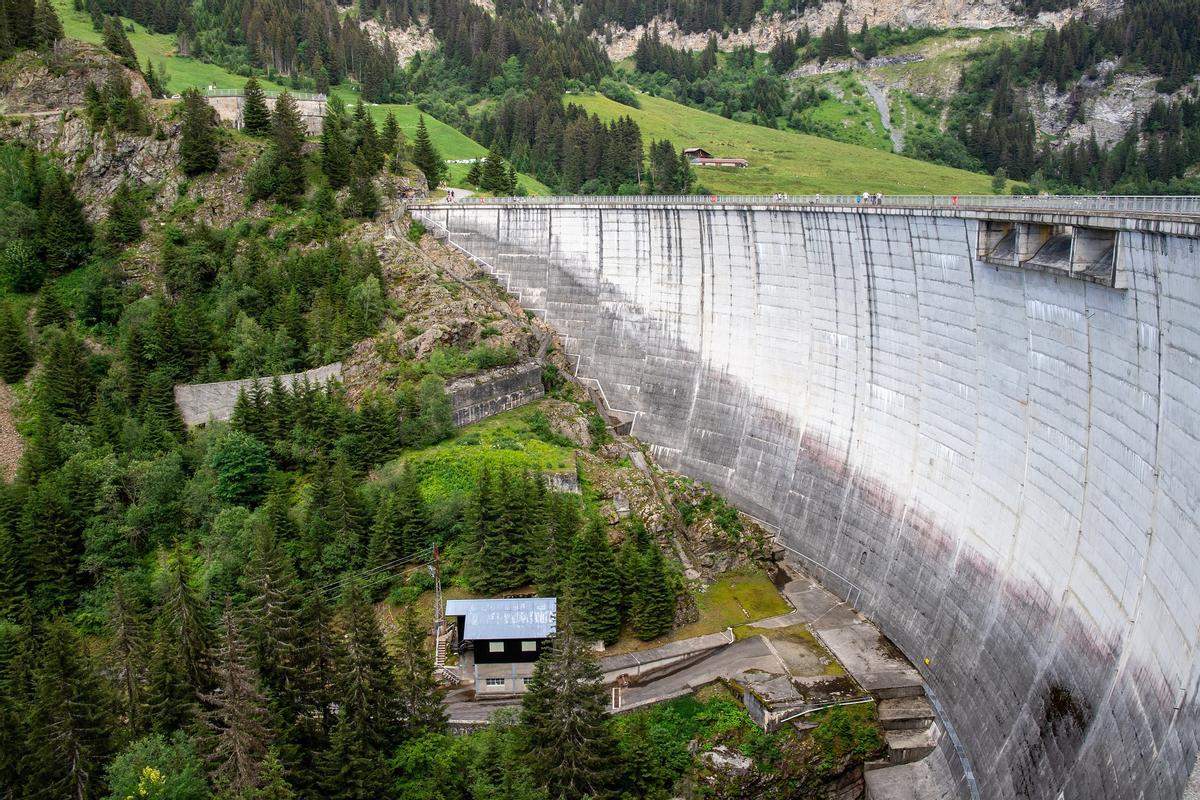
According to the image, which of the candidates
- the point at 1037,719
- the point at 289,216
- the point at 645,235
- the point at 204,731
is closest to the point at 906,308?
the point at 1037,719

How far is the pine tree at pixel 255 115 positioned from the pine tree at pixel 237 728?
165 ft

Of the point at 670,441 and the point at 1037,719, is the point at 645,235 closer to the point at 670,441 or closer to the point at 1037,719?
the point at 670,441

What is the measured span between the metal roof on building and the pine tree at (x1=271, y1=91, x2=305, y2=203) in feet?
125

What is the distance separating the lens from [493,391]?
182ft

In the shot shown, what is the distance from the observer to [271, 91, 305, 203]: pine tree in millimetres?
69250

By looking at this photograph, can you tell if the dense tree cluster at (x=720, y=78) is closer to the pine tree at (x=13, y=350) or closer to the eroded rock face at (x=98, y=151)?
the eroded rock face at (x=98, y=151)

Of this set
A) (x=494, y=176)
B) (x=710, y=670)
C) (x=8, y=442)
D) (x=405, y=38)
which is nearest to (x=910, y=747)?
(x=710, y=670)

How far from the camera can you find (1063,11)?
156250 millimetres

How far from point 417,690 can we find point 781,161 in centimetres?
10049

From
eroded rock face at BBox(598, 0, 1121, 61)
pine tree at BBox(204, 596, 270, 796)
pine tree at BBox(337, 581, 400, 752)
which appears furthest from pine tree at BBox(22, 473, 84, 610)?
eroded rock face at BBox(598, 0, 1121, 61)

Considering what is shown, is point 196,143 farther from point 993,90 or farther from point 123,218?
point 993,90

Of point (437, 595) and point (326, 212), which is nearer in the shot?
point (437, 595)

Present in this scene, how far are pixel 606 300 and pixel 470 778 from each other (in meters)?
33.5

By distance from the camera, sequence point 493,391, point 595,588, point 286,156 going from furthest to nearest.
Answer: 1. point 286,156
2. point 493,391
3. point 595,588
